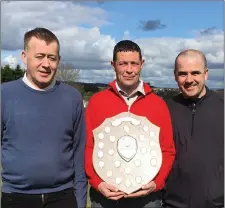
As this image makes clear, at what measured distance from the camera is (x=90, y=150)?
3.69 metres

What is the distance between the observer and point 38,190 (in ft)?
10.9

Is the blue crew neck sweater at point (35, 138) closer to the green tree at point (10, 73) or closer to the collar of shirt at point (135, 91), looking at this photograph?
the collar of shirt at point (135, 91)

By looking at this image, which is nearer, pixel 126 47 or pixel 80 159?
pixel 80 159

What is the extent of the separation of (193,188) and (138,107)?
921 millimetres

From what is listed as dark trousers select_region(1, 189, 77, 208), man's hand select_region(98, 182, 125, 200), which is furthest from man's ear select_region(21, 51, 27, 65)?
man's hand select_region(98, 182, 125, 200)

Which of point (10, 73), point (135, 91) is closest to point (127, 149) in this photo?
point (135, 91)

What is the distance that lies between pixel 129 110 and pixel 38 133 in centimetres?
94

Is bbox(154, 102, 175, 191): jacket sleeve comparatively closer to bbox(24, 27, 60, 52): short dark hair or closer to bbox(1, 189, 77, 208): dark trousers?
bbox(1, 189, 77, 208): dark trousers

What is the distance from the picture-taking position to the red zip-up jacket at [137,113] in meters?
3.64

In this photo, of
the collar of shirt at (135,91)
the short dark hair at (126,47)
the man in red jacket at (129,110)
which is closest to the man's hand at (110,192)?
the man in red jacket at (129,110)

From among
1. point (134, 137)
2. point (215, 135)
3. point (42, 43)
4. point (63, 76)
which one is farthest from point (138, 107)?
point (63, 76)

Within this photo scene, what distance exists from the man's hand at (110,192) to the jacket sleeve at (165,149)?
1.19ft

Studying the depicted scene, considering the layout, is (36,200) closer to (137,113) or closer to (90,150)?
(90,150)

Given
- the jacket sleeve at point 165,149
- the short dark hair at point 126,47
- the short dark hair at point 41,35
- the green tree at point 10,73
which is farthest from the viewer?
the green tree at point 10,73
